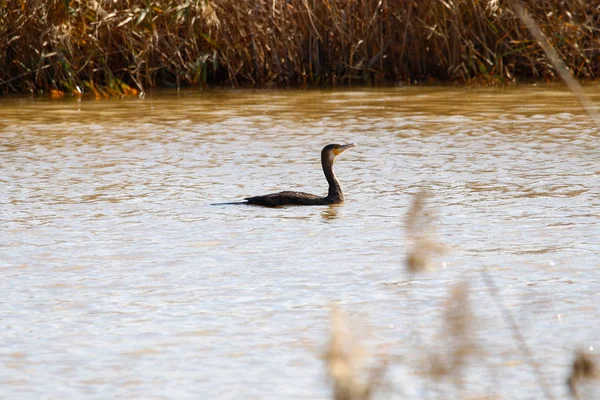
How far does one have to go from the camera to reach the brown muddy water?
488cm

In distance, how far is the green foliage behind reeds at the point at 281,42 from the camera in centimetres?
1667

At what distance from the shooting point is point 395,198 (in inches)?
363

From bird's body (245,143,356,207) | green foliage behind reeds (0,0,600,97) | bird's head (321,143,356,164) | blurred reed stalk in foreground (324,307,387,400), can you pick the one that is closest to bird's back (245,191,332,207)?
bird's body (245,143,356,207)

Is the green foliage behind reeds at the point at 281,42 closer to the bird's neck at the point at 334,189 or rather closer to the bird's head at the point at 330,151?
the bird's head at the point at 330,151

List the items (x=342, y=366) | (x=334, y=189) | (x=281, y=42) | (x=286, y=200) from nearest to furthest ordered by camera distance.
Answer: (x=342, y=366), (x=286, y=200), (x=334, y=189), (x=281, y=42)

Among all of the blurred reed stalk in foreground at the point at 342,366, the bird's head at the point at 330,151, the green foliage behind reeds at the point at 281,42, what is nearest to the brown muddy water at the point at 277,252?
the bird's head at the point at 330,151

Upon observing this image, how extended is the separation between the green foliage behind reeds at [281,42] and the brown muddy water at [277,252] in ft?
8.19

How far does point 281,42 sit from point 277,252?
1051 cm

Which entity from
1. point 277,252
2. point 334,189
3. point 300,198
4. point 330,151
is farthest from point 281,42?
point 277,252

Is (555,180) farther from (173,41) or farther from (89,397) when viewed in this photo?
(173,41)

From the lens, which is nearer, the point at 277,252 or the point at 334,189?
the point at 277,252

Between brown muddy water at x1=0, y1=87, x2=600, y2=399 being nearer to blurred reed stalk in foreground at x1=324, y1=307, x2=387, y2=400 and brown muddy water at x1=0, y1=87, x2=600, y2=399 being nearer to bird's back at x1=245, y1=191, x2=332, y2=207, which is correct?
bird's back at x1=245, y1=191, x2=332, y2=207

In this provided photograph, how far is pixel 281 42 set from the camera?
687 inches

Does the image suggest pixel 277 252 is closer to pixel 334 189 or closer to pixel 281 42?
pixel 334 189
